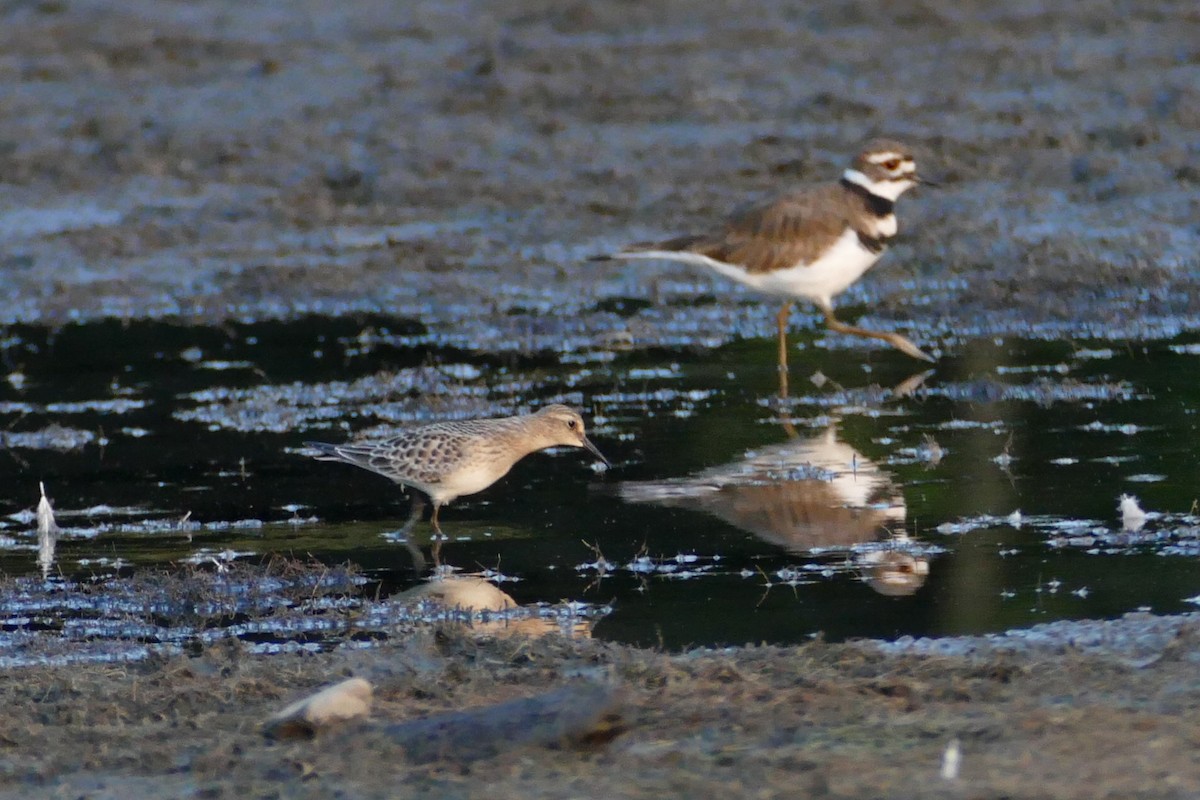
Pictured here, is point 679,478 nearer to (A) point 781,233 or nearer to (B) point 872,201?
(A) point 781,233

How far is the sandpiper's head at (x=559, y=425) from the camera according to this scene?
9164 millimetres

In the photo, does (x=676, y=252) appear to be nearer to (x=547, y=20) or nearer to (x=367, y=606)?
(x=367, y=606)

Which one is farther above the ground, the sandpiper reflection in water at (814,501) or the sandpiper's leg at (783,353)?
the sandpiper's leg at (783,353)

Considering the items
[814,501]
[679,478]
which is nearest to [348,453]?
[679,478]

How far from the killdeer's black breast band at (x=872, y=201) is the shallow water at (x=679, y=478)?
3.08ft

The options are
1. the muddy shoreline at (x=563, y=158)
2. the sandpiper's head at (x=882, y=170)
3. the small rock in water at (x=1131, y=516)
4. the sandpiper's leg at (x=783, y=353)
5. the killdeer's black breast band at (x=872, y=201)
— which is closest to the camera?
the small rock in water at (x=1131, y=516)

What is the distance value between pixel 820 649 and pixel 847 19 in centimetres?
1931

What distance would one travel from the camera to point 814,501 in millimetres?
8906

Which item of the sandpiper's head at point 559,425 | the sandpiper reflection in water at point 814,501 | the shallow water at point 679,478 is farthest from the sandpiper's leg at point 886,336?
the sandpiper's head at point 559,425

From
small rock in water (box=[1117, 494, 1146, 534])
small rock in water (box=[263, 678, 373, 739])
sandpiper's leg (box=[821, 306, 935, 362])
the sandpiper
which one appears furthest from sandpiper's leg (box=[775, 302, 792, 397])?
small rock in water (box=[263, 678, 373, 739])

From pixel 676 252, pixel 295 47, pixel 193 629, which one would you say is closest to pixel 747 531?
pixel 193 629

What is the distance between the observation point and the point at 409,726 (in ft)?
17.7

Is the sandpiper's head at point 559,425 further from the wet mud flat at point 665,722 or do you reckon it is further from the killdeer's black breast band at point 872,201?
the killdeer's black breast band at point 872,201

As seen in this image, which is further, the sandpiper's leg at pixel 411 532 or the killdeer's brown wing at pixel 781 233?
the killdeer's brown wing at pixel 781 233
